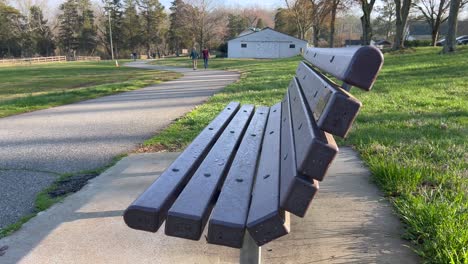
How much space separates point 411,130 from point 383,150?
3.97 feet

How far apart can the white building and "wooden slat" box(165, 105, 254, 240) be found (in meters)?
56.5

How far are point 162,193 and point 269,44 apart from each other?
190ft

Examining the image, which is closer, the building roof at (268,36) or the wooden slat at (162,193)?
the wooden slat at (162,193)

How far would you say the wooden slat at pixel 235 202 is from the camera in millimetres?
1678

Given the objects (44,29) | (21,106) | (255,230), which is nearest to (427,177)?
(255,230)

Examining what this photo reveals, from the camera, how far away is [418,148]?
4328 millimetres

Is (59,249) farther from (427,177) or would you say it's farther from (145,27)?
(145,27)

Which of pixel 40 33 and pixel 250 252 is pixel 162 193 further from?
pixel 40 33

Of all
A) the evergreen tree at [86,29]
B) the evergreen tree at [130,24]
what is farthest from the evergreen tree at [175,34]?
the evergreen tree at [86,29]

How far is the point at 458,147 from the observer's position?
429 cm

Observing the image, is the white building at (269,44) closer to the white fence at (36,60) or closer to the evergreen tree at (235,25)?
the evergreen tree at (235,25)

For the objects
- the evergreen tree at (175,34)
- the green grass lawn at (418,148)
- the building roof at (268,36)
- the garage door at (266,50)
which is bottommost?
the green grass lawn at (418,148)

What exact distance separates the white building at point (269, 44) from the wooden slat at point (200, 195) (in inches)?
2223

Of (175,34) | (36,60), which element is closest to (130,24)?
(175,34)
